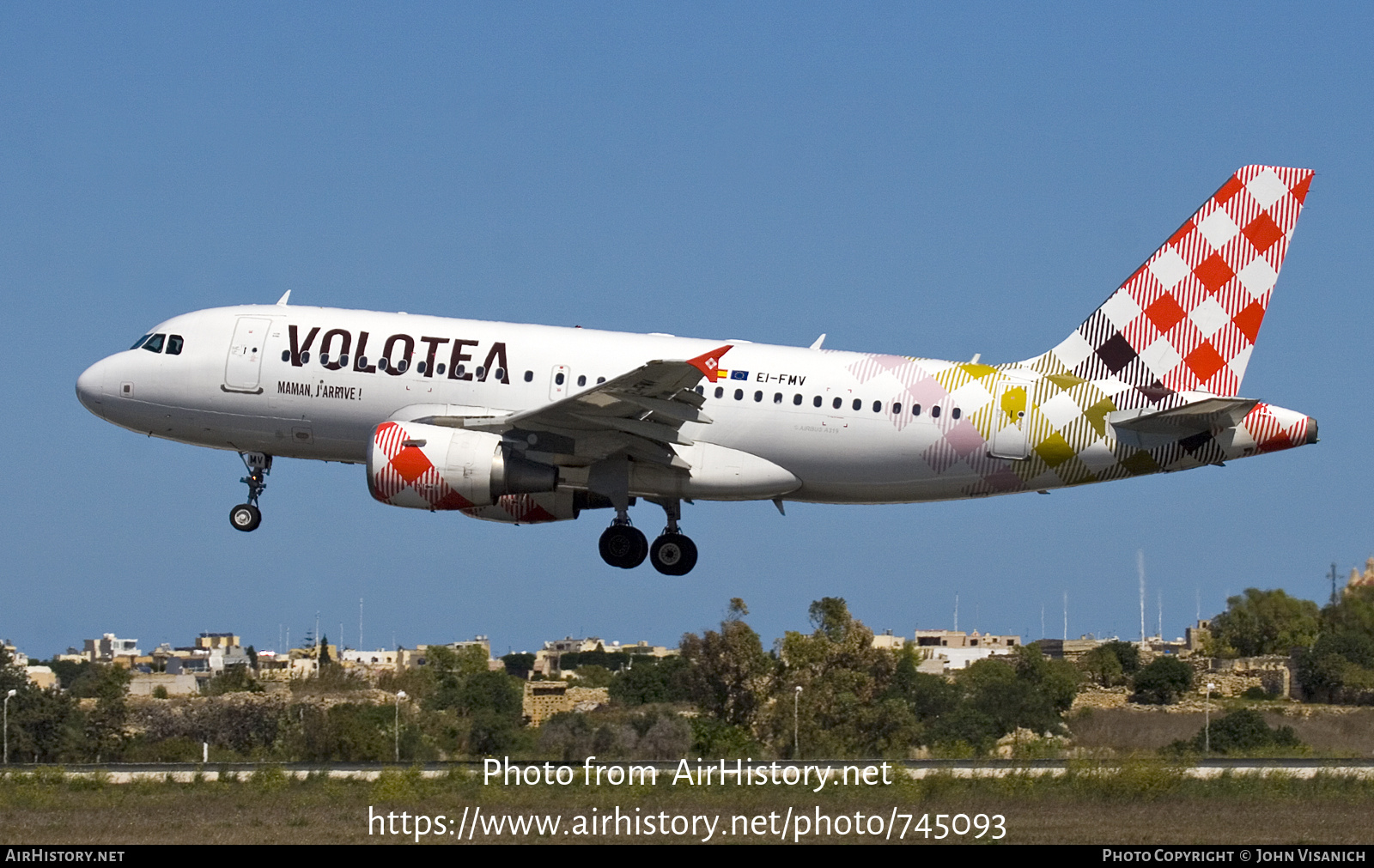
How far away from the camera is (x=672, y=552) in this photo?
38.4 meters

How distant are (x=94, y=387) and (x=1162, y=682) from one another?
35.3m

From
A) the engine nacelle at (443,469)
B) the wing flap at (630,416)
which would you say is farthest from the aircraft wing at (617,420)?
the engine nacelle at (443,469)

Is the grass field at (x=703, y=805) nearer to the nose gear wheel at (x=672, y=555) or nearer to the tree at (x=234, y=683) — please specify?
the nose gear wheel at (x=672, y=555)

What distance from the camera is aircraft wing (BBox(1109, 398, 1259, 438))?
117 feet

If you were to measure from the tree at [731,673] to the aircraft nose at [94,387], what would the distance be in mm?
20659

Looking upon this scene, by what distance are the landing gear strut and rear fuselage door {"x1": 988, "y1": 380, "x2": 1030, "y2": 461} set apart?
6.58 m

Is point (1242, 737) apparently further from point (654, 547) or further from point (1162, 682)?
point (654, 547)

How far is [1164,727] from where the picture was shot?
49.5 meters

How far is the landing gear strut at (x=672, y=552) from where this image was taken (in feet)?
126

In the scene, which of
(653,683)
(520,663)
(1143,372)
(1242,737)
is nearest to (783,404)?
(1143,372)

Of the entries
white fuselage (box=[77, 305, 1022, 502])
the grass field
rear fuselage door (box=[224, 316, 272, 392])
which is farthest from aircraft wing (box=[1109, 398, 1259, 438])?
rear fuselage door (box=[224, 316, 272, 392])
